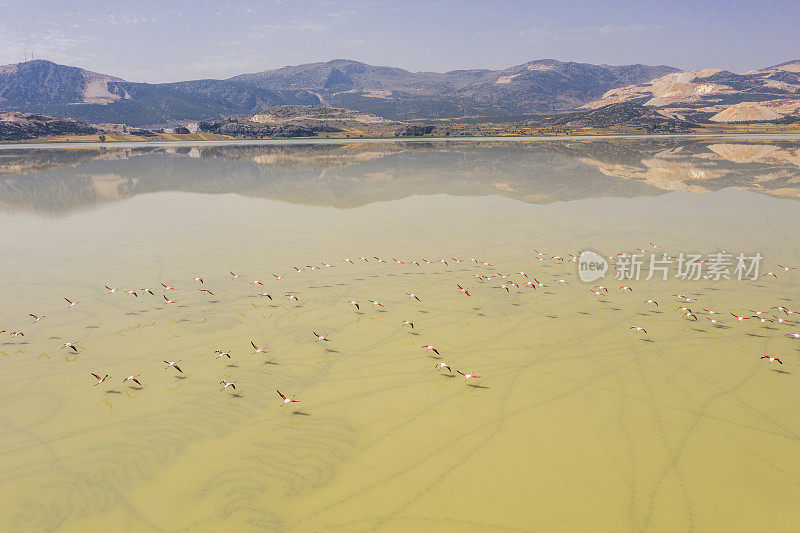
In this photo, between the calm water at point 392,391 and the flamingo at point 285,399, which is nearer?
the calm water at point 392,391

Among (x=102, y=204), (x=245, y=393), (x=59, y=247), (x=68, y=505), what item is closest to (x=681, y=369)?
(x=245, y=393)

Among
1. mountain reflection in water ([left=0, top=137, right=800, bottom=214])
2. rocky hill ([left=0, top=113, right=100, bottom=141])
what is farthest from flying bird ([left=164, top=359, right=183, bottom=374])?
rocky hill ([left=0, top=113, right=100, bottom=141])

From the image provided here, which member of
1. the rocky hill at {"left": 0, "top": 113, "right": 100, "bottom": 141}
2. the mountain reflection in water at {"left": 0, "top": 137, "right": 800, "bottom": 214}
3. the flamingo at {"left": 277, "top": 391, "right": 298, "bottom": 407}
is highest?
the rocky hill at {"left": 0, "top": 113, "right": 100, "bottom": 141}

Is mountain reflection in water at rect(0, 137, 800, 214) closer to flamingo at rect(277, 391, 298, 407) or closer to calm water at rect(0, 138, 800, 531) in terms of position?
calm water at rect(0, 138, 800, 531)

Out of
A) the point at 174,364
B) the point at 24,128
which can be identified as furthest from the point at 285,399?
the point at 24,128

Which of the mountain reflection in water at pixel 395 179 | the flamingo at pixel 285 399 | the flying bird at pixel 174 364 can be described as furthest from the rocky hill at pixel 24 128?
the flamingo at pixel 285 399

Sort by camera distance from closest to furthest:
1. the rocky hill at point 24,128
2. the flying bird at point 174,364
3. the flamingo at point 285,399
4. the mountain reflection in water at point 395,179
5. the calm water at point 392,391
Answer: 1. the calm water at point 392,391
2. the flamingo at point 285,399
3. the flying bird at point 174,364
4. the mountain reflection in water at point 395,179
5. the rocky hill at point 24,128

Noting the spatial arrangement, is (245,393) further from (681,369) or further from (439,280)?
(681,369)

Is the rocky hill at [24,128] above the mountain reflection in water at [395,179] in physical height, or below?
above

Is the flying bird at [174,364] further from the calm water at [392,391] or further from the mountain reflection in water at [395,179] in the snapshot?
the mountain reflection in water at [395,179]
